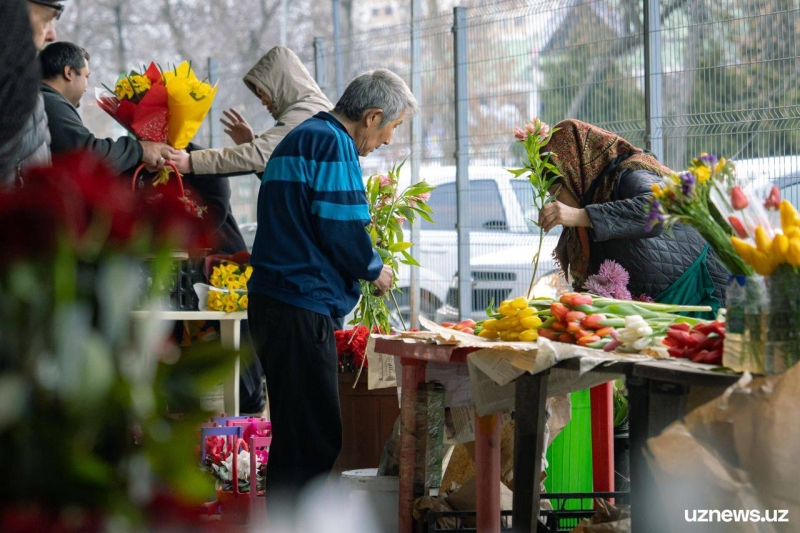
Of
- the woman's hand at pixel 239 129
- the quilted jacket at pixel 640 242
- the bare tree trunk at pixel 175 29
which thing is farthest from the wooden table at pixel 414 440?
the bare tree trunk at pixel 175 29

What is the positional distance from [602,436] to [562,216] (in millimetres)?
784

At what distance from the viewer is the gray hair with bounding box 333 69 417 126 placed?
3039mm

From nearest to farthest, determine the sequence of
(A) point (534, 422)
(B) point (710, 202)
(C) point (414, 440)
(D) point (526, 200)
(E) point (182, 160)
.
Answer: (B) point (710, 202) → (A) point (534, 422) → (C) point (414, 440) → (E) point (182, 160) → (D) point (526, 200)

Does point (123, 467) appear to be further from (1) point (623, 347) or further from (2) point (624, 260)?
(2) point (624, 260)

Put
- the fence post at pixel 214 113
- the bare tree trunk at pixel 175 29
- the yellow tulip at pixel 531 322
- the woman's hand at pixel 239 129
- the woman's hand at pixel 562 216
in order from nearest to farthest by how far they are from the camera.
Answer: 1. the yellow tulip at pixel 531 322
2. the woman's hand at pixel 562 216
3. the woman's hand at pixel 239 129
4. the fence post at pixel 214 113
5. the bare tree trunk at pixel 175 29

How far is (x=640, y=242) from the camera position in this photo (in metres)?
3.36

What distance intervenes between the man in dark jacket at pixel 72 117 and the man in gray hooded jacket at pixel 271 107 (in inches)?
7.3

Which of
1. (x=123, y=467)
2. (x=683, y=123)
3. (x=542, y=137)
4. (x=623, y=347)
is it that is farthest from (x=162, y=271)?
(x=683, y=123)

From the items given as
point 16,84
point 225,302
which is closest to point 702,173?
point 16,84

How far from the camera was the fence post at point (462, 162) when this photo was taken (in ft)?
16.5

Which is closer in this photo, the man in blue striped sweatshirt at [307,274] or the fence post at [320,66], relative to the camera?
the man in blue striped sweatshirt at [307,274]

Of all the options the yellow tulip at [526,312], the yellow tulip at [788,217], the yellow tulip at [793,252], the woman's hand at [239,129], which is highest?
the woman's hand at [239,129]

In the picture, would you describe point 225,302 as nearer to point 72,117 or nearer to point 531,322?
point 72,117

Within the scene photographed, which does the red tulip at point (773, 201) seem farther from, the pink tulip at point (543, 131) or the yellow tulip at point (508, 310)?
the pink tulip at point (543, 131)
